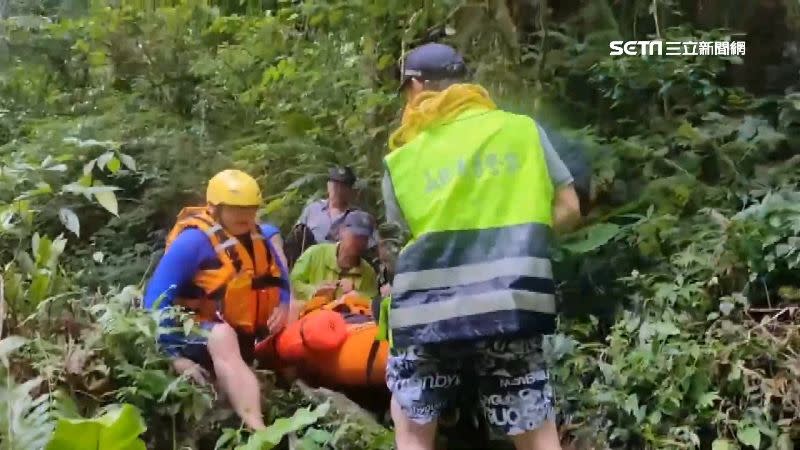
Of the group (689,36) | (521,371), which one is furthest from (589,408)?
(689,36)

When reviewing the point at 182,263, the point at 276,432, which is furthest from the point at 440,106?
the point at 182,263

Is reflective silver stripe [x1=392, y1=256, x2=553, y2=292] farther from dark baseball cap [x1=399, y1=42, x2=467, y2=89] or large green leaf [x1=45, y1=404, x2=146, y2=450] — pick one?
large green leaf [x1=45, y1=404, x2=146, y2=450]

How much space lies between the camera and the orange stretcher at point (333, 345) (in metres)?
2.94

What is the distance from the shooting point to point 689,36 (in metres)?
3.27

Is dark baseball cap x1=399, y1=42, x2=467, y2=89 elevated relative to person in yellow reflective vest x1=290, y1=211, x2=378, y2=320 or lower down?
elevated

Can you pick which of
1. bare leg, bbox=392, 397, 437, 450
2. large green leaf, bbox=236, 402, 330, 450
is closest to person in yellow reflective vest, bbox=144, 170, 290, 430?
large green leaf, bbox=236, 402, 330, 450

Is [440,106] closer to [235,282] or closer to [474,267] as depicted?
[474,267]

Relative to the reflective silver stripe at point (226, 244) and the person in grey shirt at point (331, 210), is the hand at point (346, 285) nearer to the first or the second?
the person in grey shirt at point (331, 210)

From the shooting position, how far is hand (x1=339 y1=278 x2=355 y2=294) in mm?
3154

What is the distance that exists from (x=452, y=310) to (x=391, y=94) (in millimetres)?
1516

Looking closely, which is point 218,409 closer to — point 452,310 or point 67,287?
point 67,287

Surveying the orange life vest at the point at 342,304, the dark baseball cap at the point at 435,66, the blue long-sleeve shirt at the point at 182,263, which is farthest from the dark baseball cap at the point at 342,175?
the dark baseball cap at the point at 435,66

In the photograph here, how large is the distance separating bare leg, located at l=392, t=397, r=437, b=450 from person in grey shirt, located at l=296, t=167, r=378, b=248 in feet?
3.23

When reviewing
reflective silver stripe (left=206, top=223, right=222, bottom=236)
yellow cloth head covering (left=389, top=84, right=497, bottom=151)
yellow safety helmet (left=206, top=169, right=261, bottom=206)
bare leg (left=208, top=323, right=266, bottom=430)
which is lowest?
bare leg (left=208, top=323, right=266, bottom=430)
